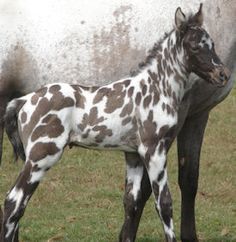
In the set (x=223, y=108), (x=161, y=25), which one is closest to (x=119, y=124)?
(x=161, y=25)

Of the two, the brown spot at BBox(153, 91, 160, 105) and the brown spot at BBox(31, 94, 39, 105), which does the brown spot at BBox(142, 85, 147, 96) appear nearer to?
the brown spot at BBox(153, 91, 160, 105)

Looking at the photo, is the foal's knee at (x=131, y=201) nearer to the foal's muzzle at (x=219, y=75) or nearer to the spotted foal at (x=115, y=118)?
the spotted foal at (x=115, y=118)

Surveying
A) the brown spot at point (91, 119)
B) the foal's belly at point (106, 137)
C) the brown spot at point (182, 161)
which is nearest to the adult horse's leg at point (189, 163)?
the brown spot at point (182, 161)

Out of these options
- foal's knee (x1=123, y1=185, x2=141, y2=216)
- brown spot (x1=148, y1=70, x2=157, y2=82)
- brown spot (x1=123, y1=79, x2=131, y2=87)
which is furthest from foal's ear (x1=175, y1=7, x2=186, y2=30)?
foal's knee (x1=123, y1=185, x2=141, y2=216)

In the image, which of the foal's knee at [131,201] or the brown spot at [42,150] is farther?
the foal's knee at [131,201]

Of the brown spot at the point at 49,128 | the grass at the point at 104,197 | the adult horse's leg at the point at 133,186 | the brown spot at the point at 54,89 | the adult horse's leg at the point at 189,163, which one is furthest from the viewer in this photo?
the grass at the point at 104,197

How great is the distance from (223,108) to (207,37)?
27.1 feet

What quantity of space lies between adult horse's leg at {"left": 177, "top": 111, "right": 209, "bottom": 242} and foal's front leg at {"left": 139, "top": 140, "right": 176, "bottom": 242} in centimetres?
126

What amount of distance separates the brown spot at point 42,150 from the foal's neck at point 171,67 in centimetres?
80

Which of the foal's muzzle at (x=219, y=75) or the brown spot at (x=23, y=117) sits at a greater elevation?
the foal's muzzle at (x=219, y=75)

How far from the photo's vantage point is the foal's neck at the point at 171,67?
5977 mm

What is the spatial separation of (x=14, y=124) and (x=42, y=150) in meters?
0.31

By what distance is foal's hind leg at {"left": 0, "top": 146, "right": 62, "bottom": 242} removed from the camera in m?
5.77

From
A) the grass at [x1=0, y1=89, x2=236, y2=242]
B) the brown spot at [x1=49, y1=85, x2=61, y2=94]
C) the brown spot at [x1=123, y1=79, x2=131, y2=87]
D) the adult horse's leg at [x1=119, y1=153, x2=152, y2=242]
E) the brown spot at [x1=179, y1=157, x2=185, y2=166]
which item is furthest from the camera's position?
the grass at [x1=0, y1=89, x2=236, y2=242]
